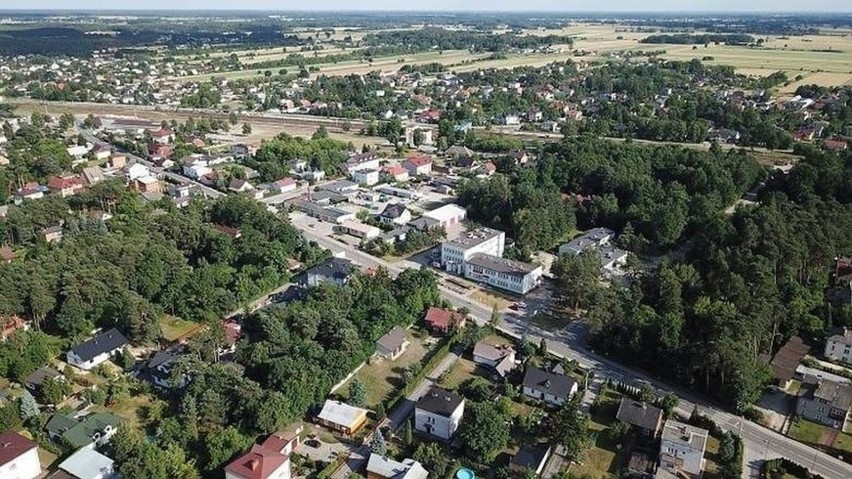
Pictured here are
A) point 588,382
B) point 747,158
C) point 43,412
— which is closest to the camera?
point 43,412

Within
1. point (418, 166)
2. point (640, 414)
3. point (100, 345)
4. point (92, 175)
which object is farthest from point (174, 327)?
point (418, 166)

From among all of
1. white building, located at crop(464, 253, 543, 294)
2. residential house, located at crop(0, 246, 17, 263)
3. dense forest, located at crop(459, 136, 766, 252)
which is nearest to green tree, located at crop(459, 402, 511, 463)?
white building, located at crop(464, 253, 543, 294)

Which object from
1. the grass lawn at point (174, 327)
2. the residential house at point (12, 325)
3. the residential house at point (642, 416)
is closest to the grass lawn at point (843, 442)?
the residential house at point (642, 416)

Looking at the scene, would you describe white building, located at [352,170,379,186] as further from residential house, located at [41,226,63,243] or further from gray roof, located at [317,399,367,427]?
gray roof, located at [317,399,367,427]

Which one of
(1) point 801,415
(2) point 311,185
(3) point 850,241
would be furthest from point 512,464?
(2) point 311,185

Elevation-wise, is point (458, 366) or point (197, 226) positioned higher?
point (197, 226)

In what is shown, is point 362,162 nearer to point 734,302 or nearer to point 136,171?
point 136,171

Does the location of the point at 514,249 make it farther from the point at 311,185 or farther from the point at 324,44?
the point at 324,44
